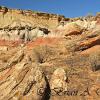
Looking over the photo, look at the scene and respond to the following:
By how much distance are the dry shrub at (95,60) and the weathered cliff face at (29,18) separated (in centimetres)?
1748

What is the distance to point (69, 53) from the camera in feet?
84.4

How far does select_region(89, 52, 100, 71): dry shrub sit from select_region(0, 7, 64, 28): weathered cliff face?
17.5 meters

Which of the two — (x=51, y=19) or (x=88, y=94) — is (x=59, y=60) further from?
(x=51, y=19)

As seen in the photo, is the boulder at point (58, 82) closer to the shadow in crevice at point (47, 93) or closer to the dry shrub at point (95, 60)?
the shadow in crevice at point (47, 93)

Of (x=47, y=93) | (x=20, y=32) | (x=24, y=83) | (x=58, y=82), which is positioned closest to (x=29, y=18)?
(x=20, y=32)

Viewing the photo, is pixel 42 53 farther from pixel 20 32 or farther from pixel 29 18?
pixel 29 18

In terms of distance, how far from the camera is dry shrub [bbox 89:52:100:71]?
24.0m

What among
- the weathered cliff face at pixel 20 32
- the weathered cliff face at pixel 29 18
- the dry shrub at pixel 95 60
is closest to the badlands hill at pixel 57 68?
the dry shrub at pixel 95 60

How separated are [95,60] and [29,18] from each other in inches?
780

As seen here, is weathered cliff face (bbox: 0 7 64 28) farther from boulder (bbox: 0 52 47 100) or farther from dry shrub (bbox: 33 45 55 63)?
boulder (bbox: 0 52 47 100)

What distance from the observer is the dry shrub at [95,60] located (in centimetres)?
2400

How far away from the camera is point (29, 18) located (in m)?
42.7

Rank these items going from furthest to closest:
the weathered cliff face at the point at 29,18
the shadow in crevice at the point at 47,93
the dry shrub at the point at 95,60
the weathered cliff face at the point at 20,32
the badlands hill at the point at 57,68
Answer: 1. the weathered cliff face at the point at 29,18
2. the weathered cliff face at the point at 20,32
3. the dry shrub at the point at 95,60
4. the shadow in crevice at the point at 47,93
5. the badlands hill at the point at 57,68

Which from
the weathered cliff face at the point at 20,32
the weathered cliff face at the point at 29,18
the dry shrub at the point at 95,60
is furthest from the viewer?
the weathered cliff face at the point at 29,18
